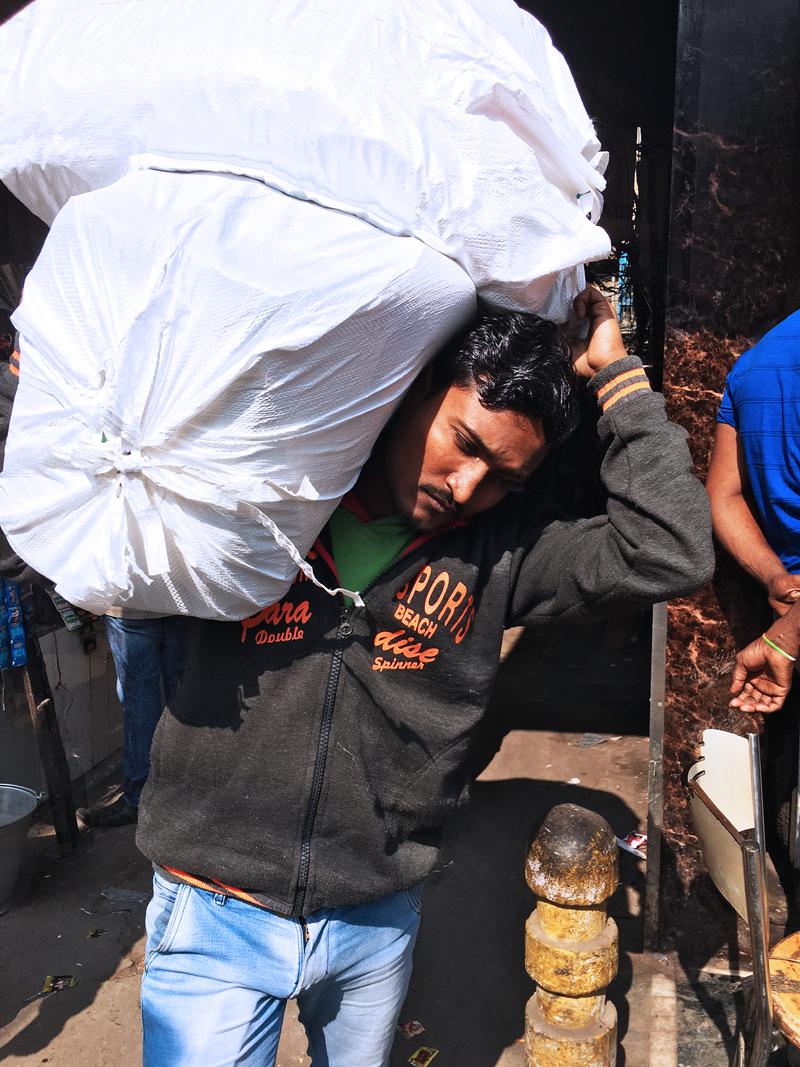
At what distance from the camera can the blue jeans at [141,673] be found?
4.18 m

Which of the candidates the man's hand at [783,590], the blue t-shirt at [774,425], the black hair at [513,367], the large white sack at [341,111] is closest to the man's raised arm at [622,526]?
the black hair at [513,367]

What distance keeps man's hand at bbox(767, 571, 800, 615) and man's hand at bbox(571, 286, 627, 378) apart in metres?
1.28

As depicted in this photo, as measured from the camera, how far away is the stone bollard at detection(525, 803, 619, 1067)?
2.41 meters

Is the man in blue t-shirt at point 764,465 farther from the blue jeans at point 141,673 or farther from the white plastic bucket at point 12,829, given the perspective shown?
the white plastic bucket at point 12,829

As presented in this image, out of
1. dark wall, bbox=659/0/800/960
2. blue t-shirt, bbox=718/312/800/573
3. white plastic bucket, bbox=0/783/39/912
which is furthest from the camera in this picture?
white plastic bucket, bbox=0/783/39/912

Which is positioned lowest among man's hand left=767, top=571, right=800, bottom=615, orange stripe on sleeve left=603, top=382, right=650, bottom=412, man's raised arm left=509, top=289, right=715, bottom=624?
man's hand left=767, top=571, right=800, bottom=615

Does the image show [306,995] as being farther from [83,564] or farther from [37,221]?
[37,221]

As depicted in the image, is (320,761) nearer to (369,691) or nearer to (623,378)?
(369,691)

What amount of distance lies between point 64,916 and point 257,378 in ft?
10.7

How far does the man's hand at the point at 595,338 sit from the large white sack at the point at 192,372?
41 centimetres

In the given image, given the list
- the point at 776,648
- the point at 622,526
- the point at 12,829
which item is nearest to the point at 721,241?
the point at 776,648

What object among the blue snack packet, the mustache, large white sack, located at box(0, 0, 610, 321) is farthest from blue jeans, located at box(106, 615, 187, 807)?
large white sack, located at box(0, 0, 610, 321)

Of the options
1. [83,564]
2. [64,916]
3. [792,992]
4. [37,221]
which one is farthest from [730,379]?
[37,221]

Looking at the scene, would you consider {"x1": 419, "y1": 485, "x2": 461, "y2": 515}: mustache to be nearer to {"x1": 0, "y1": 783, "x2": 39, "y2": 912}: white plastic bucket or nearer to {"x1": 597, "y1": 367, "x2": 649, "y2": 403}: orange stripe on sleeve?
{"x1": 597, "y1": 367, "x2": 649, "y2": 403}: orange stripe on sleeve
